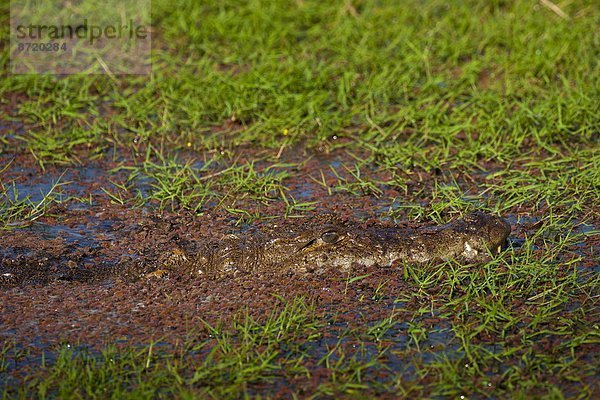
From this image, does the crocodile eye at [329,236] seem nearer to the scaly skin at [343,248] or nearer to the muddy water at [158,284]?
the scaly skin at [343,248]

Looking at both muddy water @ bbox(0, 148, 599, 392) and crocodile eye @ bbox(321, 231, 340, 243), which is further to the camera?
crocodile eye @ bbox(321, 231, 340, 243)

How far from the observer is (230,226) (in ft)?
15.3

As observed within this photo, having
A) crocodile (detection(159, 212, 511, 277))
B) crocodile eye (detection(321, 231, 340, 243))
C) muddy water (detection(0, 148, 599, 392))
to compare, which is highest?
crocodile eye (detection(321, 231, 340, 243))

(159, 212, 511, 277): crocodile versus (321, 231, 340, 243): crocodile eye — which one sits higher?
(321, 231, 340, 243): crocodile eye

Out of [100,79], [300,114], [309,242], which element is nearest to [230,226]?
[309,242]

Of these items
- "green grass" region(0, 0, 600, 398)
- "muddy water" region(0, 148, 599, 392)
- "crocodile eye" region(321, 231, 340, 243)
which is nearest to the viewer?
"green grass" region(0, 0, 600, 398)

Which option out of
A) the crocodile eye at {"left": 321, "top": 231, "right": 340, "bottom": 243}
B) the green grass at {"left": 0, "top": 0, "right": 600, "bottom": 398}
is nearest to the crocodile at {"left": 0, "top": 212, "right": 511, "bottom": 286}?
the crocodile eye at {"left": 321, "top": 231, "right": 340, "bottom": 243}

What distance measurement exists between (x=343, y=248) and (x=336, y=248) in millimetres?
32

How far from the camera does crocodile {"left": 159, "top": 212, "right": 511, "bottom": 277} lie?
4137 millimetres

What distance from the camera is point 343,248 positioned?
415 centimetres

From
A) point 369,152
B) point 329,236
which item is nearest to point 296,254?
point 329,236

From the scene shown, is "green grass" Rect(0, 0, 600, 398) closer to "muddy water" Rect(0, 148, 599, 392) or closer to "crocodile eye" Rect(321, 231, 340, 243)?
"muddy water" Rect(0, 148, 599, 392)

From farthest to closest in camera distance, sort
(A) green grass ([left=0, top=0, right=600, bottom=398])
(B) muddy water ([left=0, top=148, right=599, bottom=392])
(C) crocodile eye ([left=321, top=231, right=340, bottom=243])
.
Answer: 1. (C) crocodile eye ([left=321, top=231, right=340, bottom=243])
2. (B) muddy water ([left=0, top=148, right=599, bottom=392])
3. (A) green grass ([left=0, top=0, right=600, bottom=398])

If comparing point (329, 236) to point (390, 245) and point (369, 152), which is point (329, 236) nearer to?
point (390, 245)
